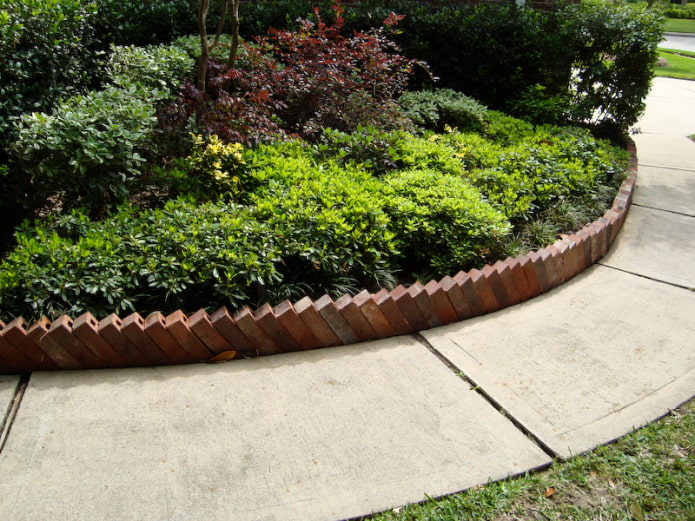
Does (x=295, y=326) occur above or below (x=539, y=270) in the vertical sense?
above

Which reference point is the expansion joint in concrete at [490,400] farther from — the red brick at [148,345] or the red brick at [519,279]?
the red brick at [148,345]

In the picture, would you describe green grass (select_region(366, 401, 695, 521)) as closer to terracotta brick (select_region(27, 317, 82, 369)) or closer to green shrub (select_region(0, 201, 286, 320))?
green shrub (select_region(0, 201, 286, 320))

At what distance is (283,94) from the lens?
16.9 ft

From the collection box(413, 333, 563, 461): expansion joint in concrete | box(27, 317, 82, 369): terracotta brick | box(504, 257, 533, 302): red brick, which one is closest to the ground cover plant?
box(27, 317, 82, 369): terracotta brick

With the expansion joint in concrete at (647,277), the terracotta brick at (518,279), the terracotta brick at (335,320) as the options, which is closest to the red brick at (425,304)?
the terracotta brick at (335,320)

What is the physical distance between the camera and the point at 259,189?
3.79 metres

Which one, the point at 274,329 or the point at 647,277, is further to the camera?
the point at 647,277

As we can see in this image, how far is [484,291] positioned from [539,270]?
1.61 feet

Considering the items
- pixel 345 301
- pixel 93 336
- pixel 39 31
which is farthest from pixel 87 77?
pixel 345 301

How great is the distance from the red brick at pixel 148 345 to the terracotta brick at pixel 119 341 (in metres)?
0.02

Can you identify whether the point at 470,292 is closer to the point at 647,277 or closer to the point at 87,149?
the point at 647,277

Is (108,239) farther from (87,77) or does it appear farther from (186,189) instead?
(87,77)

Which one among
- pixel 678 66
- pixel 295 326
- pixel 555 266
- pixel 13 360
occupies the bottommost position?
pixel 678 66

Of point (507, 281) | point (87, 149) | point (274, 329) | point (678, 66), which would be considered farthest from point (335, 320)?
point (678, 66)
